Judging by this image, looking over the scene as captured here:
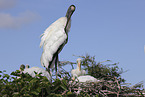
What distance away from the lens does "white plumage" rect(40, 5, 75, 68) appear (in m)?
7.75

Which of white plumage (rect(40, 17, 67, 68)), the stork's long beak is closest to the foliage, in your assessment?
white plumage (rect(40, 17, 67, 68))

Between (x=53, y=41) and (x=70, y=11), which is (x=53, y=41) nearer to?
(x=53, y=41)

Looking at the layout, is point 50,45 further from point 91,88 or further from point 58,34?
point 91,88

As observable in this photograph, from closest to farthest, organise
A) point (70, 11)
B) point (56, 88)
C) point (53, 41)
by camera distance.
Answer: point (56, 88) → point (53, 41) → point (70, 11)

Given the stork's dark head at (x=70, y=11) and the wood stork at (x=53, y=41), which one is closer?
the wood stork at (x=53, y=41)

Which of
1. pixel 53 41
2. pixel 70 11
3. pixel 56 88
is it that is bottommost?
pixel 56 88

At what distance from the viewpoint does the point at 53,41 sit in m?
7.90

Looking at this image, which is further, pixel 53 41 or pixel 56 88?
pixel 53 41

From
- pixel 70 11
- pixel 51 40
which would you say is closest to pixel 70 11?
pixel 70 11

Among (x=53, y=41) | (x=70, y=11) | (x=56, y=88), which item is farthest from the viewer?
(x=70, y=11)

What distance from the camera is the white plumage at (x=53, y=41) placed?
7746 millimetres

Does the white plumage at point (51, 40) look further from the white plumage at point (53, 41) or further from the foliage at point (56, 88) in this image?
the foliage at point (56, 88)

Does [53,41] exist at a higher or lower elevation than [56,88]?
higher

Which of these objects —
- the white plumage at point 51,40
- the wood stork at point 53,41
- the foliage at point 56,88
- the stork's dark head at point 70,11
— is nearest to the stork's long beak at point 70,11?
the stork's dark head at point 70,11
